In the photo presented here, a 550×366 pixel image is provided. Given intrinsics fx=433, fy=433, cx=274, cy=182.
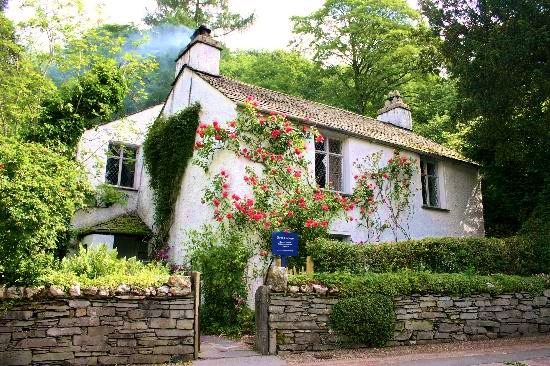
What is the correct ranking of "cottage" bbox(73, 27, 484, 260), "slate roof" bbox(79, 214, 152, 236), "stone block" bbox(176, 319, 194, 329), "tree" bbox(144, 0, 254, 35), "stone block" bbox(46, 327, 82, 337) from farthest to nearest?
"tree" bbox(144, 0, 254, 35)
"slate roof" bbox(79, 214, 152, 236)
"cottage" bbox(73, 27, 484, 260)
"stone block" bbox(176, 319, 194, 329)
"stone block" bbox(46, 327, 82, 337)

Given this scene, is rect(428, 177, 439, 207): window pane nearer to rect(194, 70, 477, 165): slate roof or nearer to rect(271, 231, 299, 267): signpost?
rect(194, 70, 477, 165): slate roof

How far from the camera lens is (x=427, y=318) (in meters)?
9.14

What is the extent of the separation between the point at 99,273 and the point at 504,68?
39.1 ft

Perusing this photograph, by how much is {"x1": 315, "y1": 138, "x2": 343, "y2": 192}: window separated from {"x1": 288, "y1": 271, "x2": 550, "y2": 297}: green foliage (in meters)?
5.54

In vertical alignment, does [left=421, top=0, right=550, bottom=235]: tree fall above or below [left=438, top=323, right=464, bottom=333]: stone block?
above

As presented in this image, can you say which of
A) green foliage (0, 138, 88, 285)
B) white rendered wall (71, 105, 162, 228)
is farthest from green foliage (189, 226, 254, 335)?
white rendered wall (71, 105, 162, 228)

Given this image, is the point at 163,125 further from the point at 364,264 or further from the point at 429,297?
the point at 429,297

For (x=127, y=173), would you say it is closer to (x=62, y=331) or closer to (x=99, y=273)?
(x=99, y=273)

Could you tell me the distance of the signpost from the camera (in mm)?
9227

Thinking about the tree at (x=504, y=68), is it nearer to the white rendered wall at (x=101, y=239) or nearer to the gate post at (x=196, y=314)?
the gate post at (x=196, y=314)

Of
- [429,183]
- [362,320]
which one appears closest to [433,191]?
[429,183]

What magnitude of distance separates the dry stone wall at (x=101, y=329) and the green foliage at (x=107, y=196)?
433 inches

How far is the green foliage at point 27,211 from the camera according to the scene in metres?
6.78

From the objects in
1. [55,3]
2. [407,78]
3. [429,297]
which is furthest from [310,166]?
[407,78]
